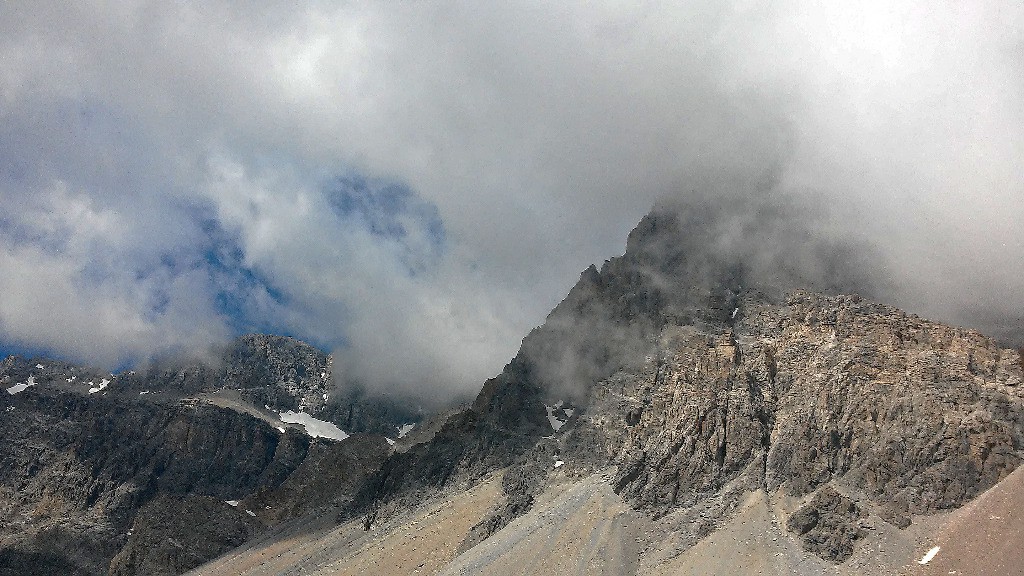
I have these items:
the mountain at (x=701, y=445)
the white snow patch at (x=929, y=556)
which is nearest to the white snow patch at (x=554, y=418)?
the mountain at (x=701, y=445)

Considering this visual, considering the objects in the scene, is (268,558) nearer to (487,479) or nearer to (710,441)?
(487,479)

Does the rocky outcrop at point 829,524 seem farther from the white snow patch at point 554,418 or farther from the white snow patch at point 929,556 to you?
the white snow patch at point 554,418

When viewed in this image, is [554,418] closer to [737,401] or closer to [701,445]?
[701,445]

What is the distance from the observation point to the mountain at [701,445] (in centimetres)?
10238

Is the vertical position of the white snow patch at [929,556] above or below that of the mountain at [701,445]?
below

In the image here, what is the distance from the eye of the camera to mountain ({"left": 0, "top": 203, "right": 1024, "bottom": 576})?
10238 centimetres

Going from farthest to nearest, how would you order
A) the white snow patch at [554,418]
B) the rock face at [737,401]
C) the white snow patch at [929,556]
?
the white snow patch at [554,418], the rock face at [737,401], the white snow patch at [929,556]

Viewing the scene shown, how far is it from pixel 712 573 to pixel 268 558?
338 ft

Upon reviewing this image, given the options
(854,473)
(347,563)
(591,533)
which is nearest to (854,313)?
(854,473)

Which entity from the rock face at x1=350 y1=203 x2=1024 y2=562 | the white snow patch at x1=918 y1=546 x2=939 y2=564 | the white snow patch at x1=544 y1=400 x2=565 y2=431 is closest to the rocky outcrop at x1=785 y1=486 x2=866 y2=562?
the rock face at x1=350 y1=203 x2=1024 y2=562

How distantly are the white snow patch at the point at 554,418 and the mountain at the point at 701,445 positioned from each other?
713mm

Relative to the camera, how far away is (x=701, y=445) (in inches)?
5064

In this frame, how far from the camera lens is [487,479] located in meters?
158

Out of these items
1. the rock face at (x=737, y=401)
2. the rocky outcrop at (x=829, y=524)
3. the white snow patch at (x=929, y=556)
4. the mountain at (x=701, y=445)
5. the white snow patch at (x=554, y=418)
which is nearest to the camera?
the white snow patch at (x=929, y=556)
